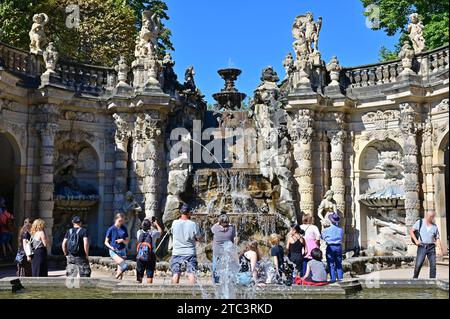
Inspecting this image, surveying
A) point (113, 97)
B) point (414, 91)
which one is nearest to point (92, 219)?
point (113, 97)

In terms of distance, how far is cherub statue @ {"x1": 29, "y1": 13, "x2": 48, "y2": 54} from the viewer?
694 inches

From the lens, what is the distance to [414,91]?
1689 centimetres

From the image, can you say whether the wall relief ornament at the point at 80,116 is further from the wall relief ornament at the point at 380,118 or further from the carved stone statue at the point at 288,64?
the wall relief ornament at the point at 380,118

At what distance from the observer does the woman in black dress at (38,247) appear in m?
11.1

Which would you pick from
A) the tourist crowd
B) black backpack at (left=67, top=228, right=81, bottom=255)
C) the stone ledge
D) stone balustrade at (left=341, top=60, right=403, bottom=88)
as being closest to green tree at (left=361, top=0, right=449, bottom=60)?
stone balustrade at (left=341, top=60, right=403, bottom=88)

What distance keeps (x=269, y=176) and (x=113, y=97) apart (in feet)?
19.0

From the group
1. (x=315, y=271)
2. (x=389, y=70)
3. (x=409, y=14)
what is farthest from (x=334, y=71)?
(x=315, y=271)

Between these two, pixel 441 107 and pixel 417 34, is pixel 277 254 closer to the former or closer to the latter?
pixel 441 107

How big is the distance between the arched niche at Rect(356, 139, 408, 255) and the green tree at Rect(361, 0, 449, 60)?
4.33m

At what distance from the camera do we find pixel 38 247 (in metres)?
11.2

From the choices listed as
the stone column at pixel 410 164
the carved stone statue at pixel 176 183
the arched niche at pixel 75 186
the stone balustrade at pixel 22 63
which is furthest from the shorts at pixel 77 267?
the stone column at pixel 410 164

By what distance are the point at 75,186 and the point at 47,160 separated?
1694 millimetres

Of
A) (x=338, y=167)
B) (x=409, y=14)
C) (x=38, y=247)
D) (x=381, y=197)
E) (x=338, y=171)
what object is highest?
(x=409, y=14)

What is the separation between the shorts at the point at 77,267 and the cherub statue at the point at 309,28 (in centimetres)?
1211
